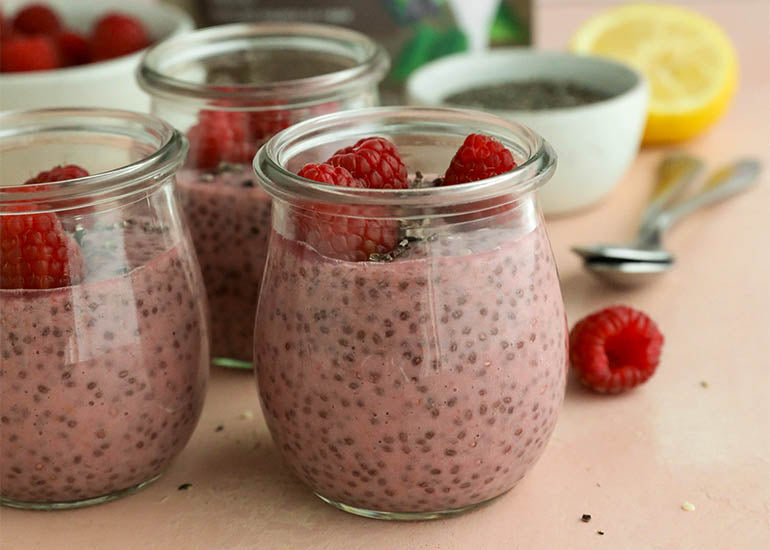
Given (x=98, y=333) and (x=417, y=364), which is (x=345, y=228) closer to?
(x=417, y=364)

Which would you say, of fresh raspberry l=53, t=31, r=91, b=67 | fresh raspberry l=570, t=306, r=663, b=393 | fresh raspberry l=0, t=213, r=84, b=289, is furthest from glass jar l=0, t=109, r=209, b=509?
fresh raspberry l=53, t=31, r=91, b=67

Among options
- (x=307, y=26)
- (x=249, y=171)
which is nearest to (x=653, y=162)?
(x=307, y=26)

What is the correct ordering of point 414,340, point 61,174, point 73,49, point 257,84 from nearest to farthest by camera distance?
point 414,340 → point 61,174 → point 257,84 → point 73,49

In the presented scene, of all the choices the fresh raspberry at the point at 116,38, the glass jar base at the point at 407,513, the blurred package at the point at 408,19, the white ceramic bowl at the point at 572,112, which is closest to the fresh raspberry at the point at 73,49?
the fresh raspberry at the point at 116,38

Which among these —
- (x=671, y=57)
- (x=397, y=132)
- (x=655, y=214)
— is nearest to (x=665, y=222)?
(x=655, y=214)

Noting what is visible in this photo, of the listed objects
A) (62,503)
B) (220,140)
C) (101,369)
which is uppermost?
(220,140)

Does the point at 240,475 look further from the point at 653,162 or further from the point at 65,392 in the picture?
the point at 653,162
